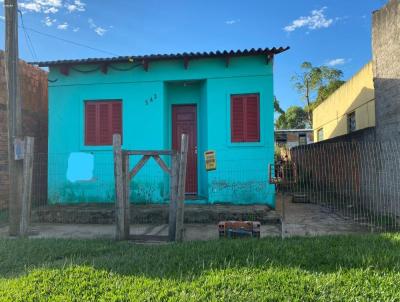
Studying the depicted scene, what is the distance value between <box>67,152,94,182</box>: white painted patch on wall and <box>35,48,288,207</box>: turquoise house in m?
0.03

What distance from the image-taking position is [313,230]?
6539 millimetres

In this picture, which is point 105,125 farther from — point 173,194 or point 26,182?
point 173,194

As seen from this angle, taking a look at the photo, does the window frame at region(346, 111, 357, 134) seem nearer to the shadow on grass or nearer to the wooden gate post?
the shadow on grass

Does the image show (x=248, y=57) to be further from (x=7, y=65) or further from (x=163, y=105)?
(x=7, y=65)

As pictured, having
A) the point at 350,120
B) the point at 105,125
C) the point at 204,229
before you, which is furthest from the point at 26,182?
the point at 350,120

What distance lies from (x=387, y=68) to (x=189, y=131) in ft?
17.5

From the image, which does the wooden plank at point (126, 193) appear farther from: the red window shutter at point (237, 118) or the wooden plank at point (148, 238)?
the red window shutter at point (237, 118)

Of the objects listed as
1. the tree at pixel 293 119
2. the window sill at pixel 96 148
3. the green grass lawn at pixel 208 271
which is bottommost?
the green grass lawn at pixel 208 271

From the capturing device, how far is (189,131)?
9.21 m

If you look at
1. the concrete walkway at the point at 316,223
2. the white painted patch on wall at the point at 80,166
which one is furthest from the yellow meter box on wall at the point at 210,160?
the white painted patch on wall at the point at 80,166

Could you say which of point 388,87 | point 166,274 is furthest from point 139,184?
point 388,87

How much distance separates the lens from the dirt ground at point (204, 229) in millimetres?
6332

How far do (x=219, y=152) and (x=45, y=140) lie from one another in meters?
6.26

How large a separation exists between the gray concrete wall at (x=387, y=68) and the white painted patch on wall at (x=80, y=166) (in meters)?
7.64
